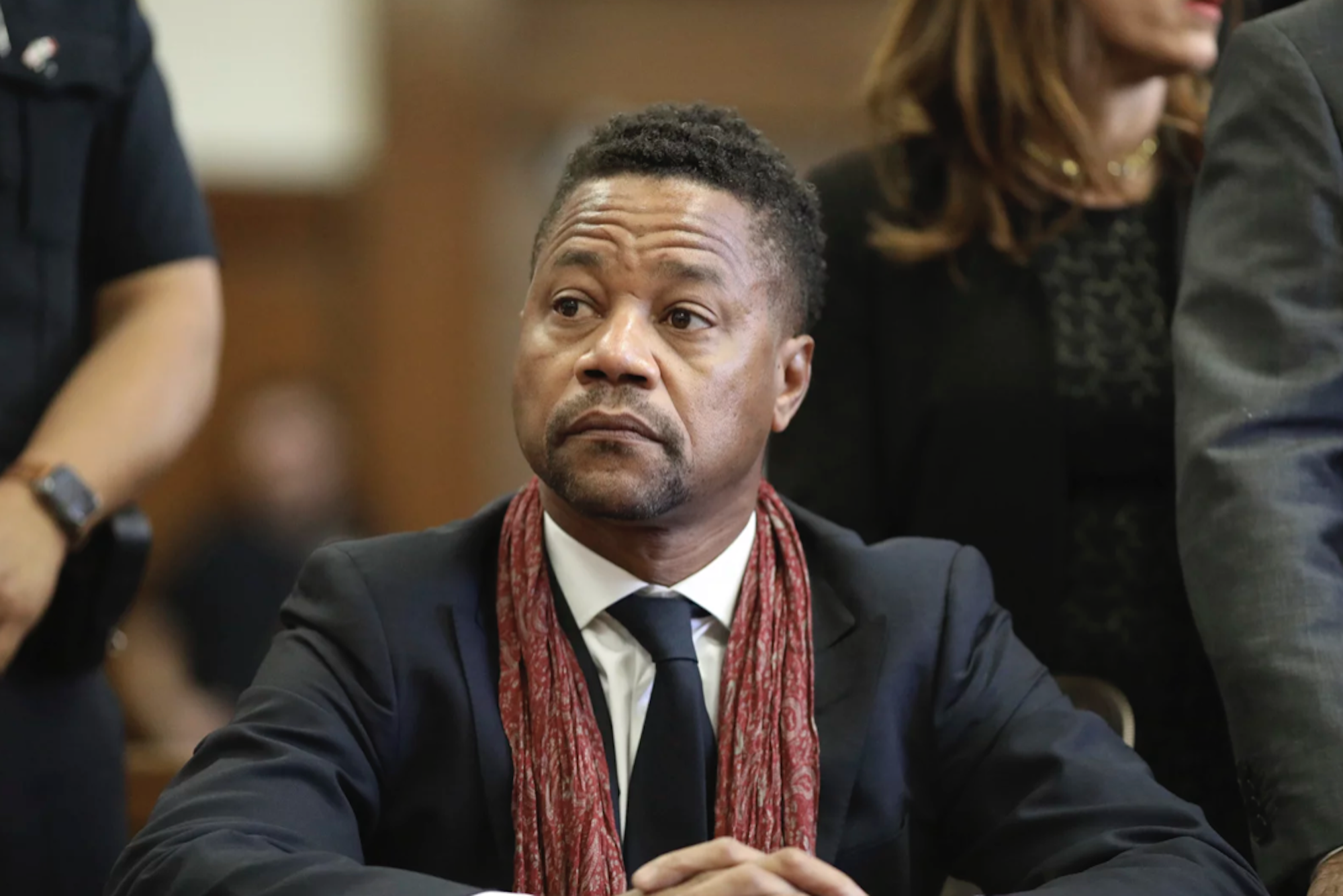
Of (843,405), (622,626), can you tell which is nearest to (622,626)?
(622,626)

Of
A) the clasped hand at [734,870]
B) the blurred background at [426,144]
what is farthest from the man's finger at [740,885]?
the blurred background at [426,144]

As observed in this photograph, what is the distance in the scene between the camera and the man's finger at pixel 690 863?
54.7 inches

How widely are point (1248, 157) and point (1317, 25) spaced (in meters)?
0.15

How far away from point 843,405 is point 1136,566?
0.39 m

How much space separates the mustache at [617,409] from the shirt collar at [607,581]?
0.48ft

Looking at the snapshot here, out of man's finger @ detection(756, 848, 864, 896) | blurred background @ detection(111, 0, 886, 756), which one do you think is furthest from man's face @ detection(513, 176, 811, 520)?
blurred background @ detection(111, 0, 886, 756)

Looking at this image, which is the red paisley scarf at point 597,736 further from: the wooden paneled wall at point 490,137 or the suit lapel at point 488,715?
the wooden paneled wall at point 490,137

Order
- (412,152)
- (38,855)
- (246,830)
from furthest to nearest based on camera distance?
1. (412,152)
2. (38,855)
3. (246,830)

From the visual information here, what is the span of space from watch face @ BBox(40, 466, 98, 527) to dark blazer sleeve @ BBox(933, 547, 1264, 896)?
0.87m

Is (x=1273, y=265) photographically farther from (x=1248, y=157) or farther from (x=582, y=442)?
(x=582, y=442)

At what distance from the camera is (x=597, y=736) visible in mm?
1602

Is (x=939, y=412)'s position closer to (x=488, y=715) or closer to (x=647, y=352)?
(x=647, y=352)

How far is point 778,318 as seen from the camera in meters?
1.74

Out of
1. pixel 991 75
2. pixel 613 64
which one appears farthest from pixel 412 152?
pixel 991 75
